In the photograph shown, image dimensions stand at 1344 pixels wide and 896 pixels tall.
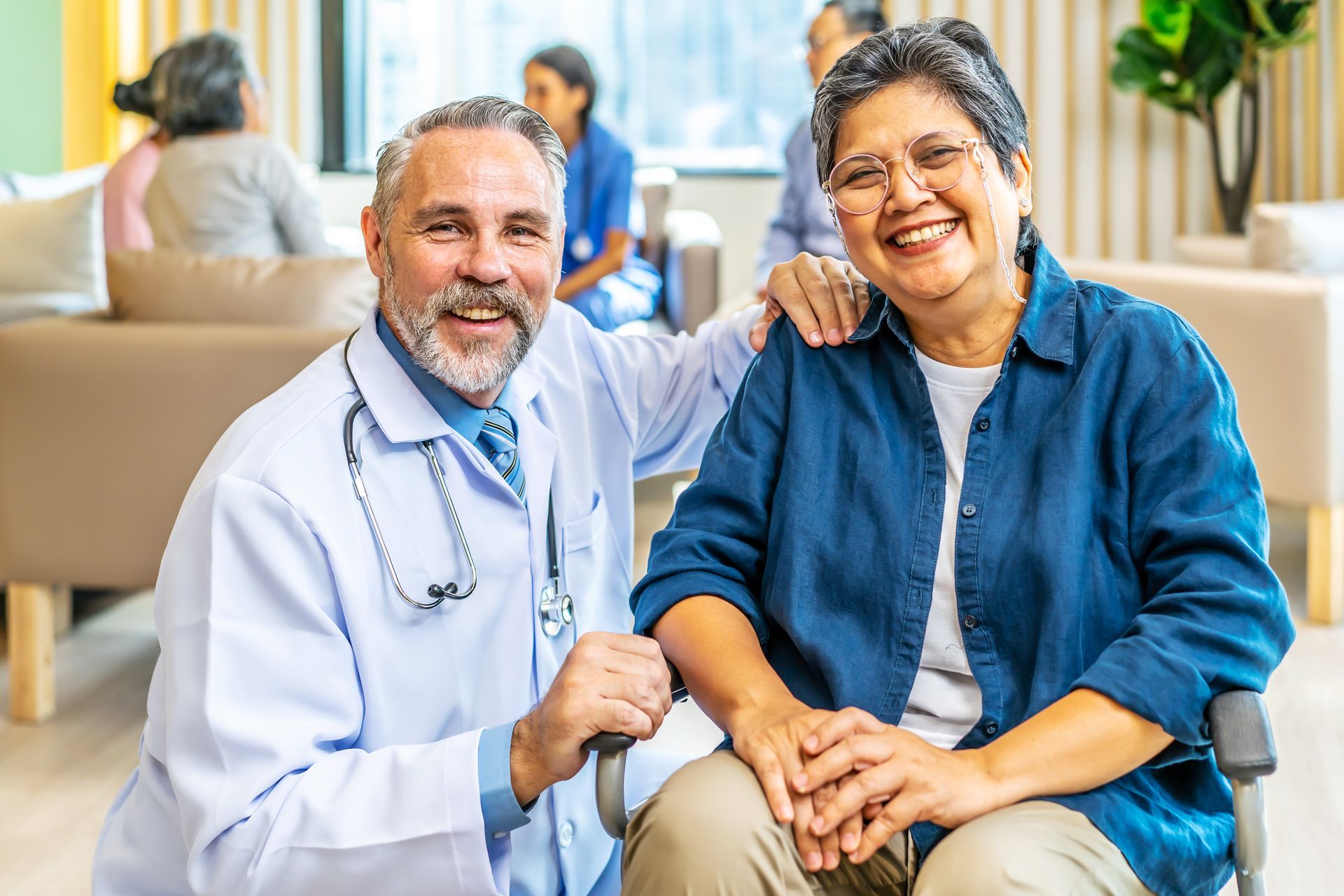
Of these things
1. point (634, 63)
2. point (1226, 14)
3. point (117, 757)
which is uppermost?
point (634, 63)

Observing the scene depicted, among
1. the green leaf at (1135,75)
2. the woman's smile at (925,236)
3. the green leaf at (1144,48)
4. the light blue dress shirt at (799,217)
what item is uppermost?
the green leaf at (1144,48)

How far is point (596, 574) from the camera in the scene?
164 cm

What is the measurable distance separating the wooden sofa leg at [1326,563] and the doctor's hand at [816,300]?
77.3 inches

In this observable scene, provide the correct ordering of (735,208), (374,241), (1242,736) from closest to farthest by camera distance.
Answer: (1242,736) → (374,241) → (735,208)

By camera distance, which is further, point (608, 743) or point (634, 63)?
point (634, 63)

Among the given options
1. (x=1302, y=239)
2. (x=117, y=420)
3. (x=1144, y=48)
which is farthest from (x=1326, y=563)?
(x=117, y=420)

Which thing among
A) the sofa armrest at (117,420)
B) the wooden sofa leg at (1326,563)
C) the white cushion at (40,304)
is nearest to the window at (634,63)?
the white cushion at (40,304)

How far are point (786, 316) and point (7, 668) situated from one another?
7.33ft

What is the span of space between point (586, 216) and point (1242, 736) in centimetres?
330

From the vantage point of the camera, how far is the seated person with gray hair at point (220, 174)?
334 cm

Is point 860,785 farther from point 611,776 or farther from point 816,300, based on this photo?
point 816,300

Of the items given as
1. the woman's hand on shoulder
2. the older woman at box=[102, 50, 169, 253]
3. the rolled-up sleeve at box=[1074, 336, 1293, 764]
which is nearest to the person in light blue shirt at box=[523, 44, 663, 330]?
the older woman at box=[102, 50, 169, 253]

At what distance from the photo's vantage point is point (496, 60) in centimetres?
607

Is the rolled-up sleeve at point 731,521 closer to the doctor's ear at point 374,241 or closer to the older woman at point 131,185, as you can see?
the doctor's ear at point 374,241
